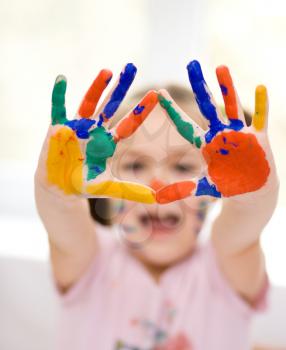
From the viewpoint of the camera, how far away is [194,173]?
58cm

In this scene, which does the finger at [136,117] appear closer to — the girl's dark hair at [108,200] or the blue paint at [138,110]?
the blue paint at [138,110]

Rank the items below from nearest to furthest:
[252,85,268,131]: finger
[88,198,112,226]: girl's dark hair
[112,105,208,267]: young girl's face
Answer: [252,85,268,131]: finger
[112,105,208,267]: young girl's face
[88,198,112,226]: girl's dark hair

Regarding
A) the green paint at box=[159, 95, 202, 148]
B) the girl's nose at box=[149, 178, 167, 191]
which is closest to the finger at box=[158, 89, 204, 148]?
the green paint at box=[159, 95, 202, 148]

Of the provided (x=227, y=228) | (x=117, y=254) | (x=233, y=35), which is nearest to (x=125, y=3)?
(x=233, y=35)

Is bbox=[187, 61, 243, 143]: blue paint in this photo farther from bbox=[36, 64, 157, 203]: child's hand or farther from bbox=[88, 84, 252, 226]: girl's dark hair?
bbox=[88, 84, 252, 226]: girl's dark hair

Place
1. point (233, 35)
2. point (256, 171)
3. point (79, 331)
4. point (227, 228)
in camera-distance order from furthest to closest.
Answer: point (233, 35), point (79, 331), point (227, 228), point (256, 171)

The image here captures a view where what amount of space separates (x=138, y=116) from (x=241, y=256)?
268 mm

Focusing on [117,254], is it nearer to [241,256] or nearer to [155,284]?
[155,284]

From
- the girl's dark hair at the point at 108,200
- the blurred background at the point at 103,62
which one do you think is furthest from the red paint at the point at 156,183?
the blurred background at the point at 103,62

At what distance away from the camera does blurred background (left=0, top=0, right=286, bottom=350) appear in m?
1.04

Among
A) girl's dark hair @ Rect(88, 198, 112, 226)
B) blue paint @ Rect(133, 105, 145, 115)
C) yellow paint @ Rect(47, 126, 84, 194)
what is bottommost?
girl's dark hair @ Rect(88, 198, 112, 226)

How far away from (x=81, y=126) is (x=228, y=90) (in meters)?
0.14

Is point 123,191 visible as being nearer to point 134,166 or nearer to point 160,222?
point 134,166

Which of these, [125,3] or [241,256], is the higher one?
[125,3]
